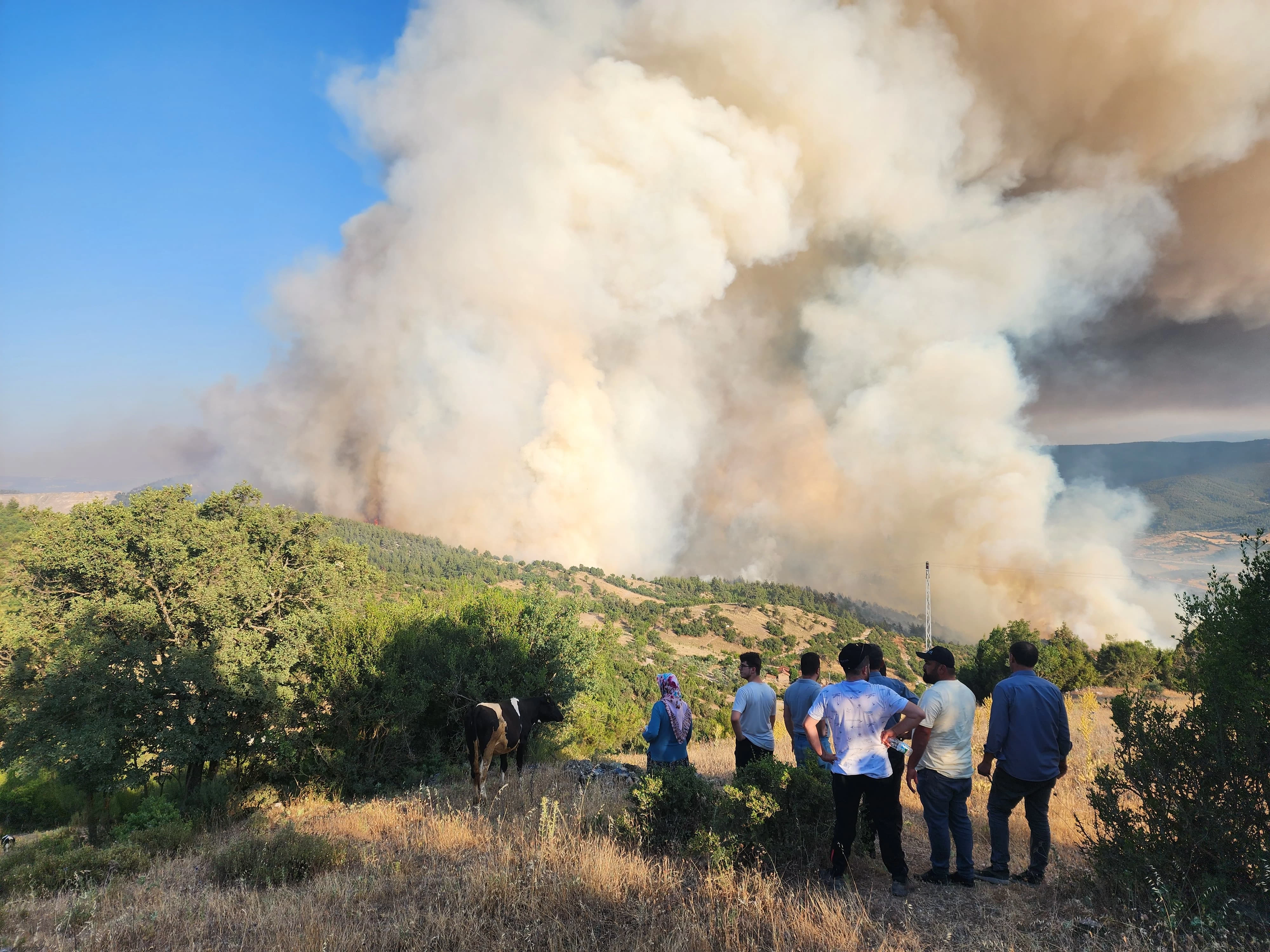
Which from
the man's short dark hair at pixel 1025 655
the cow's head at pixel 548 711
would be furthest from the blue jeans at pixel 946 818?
the cow's head at pixel 548 711

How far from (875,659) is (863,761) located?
5.23ft

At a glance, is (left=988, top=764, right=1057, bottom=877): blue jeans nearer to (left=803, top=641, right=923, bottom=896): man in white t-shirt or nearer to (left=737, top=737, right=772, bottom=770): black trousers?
(left=803, top=641, right=923, bottom=896): man in white t-shirt

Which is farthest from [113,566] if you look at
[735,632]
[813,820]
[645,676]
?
[735,632]

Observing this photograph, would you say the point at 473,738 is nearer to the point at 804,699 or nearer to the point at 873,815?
the point at 804,699

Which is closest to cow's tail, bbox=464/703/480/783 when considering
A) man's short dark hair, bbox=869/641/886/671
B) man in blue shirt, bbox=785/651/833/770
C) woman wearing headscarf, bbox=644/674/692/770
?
woman wearing headscarf, bbox=644/674/692/770

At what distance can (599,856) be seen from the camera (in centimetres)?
556

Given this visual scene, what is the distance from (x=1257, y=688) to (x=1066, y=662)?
3771 centimetres

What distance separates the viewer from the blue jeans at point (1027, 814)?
546 centimetres

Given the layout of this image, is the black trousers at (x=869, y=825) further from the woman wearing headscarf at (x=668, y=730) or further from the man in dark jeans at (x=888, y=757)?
the woman wearing headscarf at (x=668, y=730)

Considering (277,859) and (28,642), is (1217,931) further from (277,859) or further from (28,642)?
(28,642)

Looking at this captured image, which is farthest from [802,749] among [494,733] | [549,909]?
[494,733]

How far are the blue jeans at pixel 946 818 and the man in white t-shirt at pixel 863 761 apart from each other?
1.63ft

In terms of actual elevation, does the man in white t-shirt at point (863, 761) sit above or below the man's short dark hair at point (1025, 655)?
below

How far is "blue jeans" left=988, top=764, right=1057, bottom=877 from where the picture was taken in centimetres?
546
